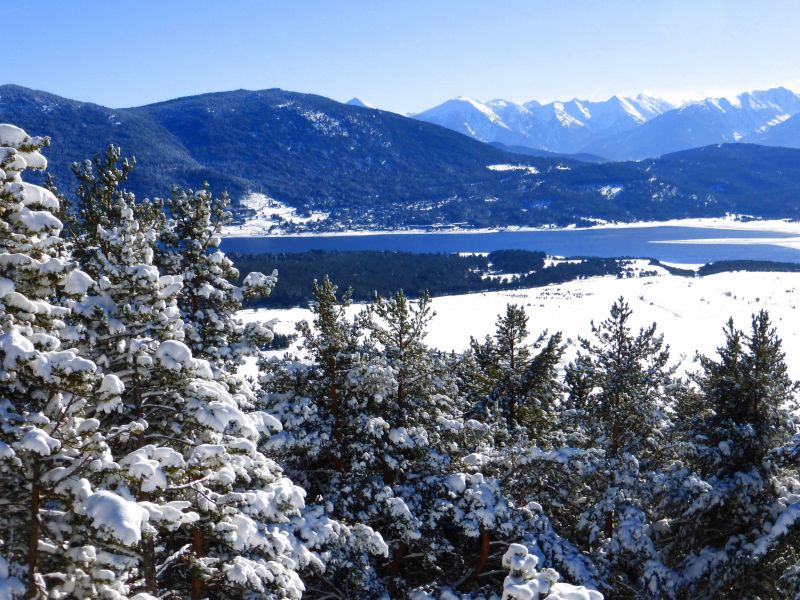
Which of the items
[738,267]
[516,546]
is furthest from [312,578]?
[738,267]

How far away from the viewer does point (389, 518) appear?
14117mm

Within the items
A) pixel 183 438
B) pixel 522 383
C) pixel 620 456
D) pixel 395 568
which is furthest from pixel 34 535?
pixel 522 383

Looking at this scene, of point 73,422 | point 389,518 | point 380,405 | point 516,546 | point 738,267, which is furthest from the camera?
point 738,267

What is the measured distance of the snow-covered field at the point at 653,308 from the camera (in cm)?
9744

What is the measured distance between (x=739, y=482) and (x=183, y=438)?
1297 cm

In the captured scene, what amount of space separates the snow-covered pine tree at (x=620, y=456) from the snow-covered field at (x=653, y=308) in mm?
62208

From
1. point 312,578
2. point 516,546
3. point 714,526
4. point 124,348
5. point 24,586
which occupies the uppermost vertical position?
point 124,348

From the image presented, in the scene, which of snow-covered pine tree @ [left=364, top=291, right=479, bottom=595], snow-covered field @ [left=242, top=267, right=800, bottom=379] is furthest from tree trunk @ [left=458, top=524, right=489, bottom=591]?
snow-covered field @ [left=242, top=267, right=800, bottom=379]

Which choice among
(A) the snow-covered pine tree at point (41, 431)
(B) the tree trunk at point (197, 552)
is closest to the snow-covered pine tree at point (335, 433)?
(B) the tree trunk at point (197, 552)

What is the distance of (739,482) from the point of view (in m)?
14.6

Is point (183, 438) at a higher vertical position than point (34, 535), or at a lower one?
higher

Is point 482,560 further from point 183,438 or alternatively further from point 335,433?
point 183,438

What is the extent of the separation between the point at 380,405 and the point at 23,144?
9693mm

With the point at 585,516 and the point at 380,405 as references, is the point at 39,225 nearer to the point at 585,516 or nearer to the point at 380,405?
the point at 380,405
